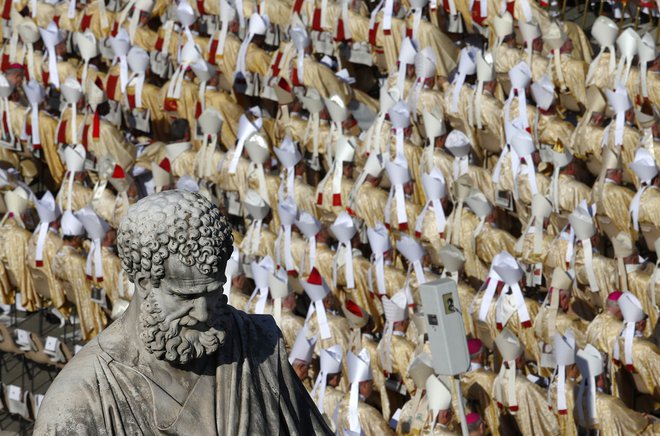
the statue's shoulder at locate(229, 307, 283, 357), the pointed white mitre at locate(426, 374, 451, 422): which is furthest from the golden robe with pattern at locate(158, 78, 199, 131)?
the statue's shoulder at locate(229, 307, 283, 357)

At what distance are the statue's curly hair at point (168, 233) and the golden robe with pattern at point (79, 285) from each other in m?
8.38

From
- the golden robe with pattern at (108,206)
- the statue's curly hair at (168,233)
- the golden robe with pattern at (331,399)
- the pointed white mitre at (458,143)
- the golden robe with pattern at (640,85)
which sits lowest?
the golden robe with pattern at (108,206)

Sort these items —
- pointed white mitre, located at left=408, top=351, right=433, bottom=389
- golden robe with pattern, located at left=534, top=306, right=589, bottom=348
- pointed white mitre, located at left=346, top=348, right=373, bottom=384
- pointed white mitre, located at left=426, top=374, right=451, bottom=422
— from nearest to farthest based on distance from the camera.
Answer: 1. pointed white mitre, located at left=426, top=374, right=451, bottom=422
2. pointed white mitre, located at left=408, top=351, right=433, bottom=389
3. pointed white mitre, located at left=346, top=348, right=373, bottom=384
4. golden robe with pattern, located at left=534, top=306, right=589, bottom=348

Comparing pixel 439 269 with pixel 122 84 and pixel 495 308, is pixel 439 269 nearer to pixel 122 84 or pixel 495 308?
pixel 495 308

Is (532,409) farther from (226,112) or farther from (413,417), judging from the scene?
(226,112)

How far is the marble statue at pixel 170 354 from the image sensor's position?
122 inches

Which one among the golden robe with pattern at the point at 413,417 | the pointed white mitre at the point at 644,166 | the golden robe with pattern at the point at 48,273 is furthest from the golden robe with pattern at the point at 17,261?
the pointed white mitre at the point at 644,166

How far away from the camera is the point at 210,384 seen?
10.8 ft

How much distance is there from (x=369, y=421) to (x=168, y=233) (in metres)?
6.08

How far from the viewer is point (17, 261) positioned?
1180cm

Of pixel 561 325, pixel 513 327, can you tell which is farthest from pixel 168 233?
pixel 513 327

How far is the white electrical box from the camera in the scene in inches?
260

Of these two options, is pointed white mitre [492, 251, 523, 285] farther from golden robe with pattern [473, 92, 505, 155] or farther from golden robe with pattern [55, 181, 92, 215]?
golden robe with pattern [55, 181, 92, 215]

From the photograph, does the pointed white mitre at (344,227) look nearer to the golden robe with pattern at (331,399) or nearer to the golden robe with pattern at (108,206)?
the golden robe with pattern at (331,399)
